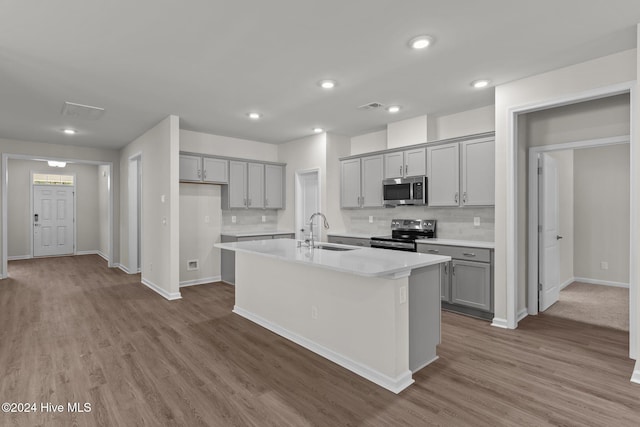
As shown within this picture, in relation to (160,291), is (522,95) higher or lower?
higher

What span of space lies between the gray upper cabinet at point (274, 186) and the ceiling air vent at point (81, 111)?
2.85 metres

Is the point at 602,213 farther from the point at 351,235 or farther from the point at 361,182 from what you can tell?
the point at 351,235

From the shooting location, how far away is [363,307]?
2652 mm

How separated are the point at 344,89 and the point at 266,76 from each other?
931mm

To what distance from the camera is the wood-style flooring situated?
7.01ft

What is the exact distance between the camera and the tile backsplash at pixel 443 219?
177 inches

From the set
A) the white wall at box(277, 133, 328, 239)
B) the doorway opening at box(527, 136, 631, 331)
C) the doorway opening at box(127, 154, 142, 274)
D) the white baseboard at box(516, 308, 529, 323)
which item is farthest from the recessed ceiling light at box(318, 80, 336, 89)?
the doorway opening at box(127, 154, 142, 274)

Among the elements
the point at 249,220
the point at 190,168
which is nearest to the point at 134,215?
the point at 190,168

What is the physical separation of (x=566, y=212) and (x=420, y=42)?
4430mm

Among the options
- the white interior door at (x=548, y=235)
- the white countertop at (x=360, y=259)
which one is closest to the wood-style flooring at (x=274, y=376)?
the white interior door at (x=548, y=235)

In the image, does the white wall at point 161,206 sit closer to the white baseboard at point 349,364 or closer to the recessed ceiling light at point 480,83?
the white baseboard at point 349,364

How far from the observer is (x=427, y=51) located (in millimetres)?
2967

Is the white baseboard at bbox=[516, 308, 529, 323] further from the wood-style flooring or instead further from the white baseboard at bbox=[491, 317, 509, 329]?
the white baseboard at bbox=[491, 317, 509, 329]

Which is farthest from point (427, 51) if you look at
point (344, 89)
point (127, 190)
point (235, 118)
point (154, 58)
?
point (127, 190)
